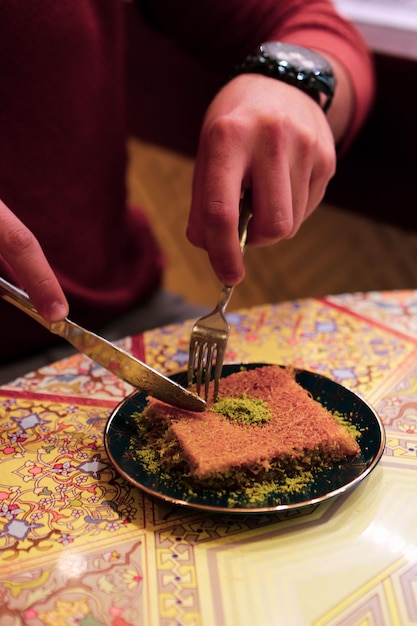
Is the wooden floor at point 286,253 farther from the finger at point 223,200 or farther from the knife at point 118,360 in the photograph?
the knife at point 118,360

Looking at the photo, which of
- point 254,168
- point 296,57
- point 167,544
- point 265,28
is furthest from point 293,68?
point 167,544

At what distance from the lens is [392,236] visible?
7.14ft

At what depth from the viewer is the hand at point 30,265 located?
73 centimetres

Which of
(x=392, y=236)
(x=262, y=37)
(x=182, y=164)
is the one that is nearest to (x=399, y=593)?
(x=262, y=37)

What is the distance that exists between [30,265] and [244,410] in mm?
281

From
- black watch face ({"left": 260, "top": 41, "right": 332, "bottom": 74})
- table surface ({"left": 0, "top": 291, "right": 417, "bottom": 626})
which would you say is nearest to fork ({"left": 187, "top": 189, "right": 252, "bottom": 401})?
table surface ({"left": 0, "top": 291, "right": 417, "bottom": 626})

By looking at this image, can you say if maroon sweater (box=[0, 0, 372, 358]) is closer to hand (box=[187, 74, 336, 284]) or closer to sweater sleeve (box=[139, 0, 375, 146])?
sweater sleeve (box=[139, 0, 375, 146])

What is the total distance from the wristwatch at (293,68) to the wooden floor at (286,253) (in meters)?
0.97

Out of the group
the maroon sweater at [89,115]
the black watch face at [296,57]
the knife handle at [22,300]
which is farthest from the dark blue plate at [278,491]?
the black watch face at [296,57]

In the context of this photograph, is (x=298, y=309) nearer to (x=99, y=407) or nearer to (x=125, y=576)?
(x=99, y=407)

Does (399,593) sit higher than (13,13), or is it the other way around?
(13,13)

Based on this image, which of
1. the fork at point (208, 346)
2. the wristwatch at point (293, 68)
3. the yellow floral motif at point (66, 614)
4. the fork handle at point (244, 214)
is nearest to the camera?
the yellow floral motif at point (66, 614)

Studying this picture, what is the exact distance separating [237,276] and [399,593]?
1.39 feet

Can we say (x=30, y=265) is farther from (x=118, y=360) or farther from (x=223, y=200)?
(x=223, y=200)
